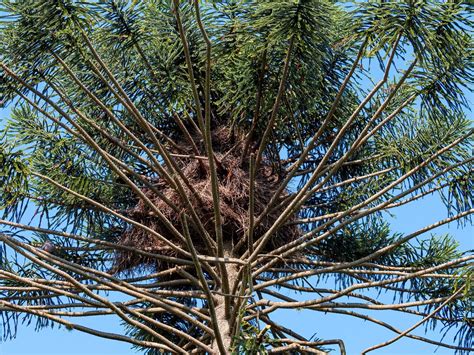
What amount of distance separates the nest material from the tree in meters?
Result: 0.01

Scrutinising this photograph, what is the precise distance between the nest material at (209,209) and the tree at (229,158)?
0.01 m

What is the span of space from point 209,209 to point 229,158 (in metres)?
0.54

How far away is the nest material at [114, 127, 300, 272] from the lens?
6.31m

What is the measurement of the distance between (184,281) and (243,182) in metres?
0.90

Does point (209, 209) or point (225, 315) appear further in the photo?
point (209, 209)

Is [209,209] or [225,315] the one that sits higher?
[209,209]

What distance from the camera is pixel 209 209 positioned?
20.7 feet

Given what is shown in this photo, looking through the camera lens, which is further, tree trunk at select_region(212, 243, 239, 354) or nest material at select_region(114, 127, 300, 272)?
nest material at select_region(114, 127, 300, 272)

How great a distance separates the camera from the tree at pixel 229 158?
5371 millimetres

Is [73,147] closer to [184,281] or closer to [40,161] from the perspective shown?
[40,161]

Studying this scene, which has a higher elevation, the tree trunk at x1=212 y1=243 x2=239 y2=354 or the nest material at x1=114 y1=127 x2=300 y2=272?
the nest material at x1=114 y1=127 x2=300 y2=272

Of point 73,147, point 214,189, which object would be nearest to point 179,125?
point 73,147

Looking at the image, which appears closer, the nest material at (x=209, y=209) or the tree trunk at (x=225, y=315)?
the tree trunk at (x=225, y=315)

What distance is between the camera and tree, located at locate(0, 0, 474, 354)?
211 inches
